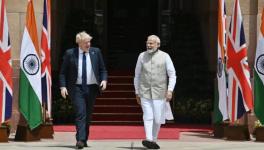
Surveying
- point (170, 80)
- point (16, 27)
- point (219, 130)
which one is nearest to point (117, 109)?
point (16, 27)

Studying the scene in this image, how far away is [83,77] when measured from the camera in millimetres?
12258

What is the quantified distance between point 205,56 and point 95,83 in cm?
891

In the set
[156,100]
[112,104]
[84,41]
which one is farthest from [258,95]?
[112,104]

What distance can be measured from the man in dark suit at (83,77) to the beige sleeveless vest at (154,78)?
68 cm

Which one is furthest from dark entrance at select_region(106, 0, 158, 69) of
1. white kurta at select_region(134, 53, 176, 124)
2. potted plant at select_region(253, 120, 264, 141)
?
white kurta at select_region(134, 53, 176, 124)

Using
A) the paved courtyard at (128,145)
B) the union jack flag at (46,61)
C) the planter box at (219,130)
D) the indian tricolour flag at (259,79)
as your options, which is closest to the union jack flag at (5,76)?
the paved courtyard at (128,145)

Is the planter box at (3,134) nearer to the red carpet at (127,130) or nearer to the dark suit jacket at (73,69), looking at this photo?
the dark suit jacket at (73,69)

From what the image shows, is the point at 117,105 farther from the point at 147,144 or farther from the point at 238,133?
the point at 147,144

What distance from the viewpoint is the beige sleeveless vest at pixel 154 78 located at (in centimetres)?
1209

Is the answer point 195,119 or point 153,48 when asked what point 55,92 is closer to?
point 195,119

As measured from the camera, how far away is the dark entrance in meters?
24.3

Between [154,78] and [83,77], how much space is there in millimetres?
1181

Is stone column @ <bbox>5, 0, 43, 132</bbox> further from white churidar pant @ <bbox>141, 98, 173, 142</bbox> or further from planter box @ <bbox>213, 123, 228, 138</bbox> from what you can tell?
white churidar pant @ <bbox>141, 98, 173, 142</bbox>

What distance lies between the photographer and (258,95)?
14.4 m
